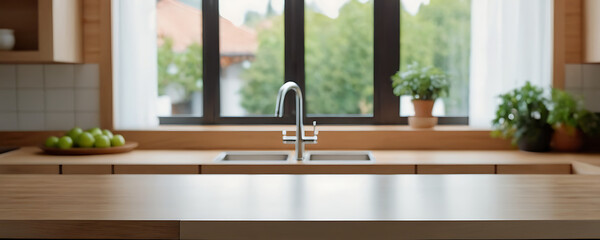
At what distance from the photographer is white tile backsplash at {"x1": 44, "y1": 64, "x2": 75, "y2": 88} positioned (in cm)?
345

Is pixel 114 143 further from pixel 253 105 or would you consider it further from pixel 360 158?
pixel 360 158

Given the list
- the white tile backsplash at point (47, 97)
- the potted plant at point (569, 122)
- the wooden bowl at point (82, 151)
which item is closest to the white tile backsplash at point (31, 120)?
the white tile backsplash at point (47, 97)

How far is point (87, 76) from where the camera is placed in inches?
135

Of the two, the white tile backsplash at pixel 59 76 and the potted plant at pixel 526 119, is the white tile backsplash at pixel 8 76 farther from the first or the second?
the potted plant at pixel 526 119

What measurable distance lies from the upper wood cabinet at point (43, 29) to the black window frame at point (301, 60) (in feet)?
2.33

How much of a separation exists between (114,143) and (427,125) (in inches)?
64.9

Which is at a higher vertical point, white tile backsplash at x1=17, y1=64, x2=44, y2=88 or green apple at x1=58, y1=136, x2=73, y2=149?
white tile backsplash at x1=17, y1=64, x2=44, y2=88

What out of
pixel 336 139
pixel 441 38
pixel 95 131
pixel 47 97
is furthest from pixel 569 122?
pixel 47 97

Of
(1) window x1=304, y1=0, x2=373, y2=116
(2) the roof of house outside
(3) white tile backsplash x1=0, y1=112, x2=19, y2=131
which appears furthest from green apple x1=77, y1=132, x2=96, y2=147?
(1) window x1=304, y1=0, x2=373, y2=116

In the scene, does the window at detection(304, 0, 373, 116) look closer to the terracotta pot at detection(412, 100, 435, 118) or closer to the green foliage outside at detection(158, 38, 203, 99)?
the terracotta pot at detection(412, 100, 435, 118)

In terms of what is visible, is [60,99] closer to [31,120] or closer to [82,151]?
[31,120]

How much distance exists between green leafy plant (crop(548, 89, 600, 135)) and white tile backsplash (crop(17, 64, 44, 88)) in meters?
2.67

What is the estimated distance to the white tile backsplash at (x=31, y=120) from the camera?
346 centimetres

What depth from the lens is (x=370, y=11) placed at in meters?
3.66
